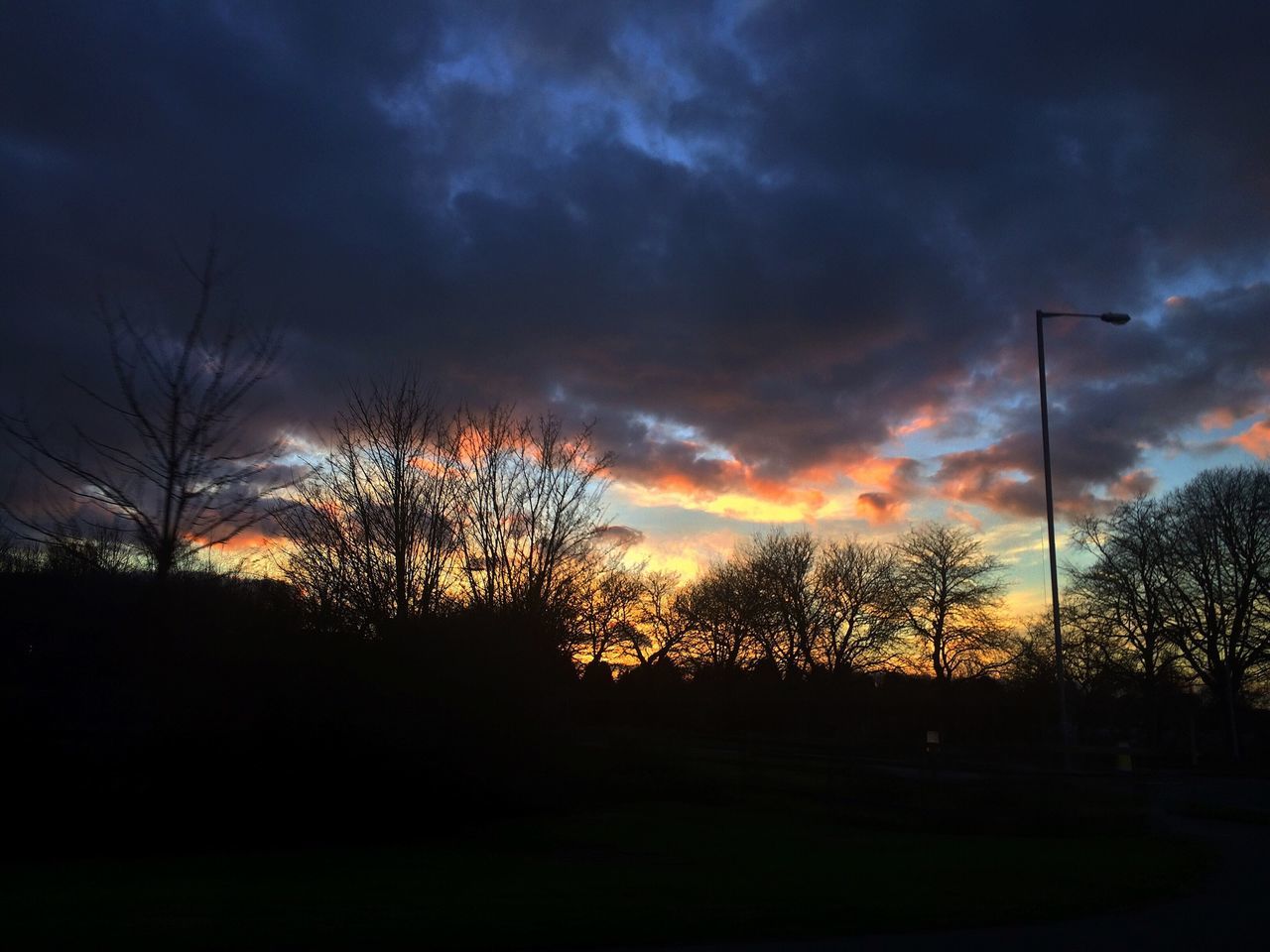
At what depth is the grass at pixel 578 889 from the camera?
885 cm

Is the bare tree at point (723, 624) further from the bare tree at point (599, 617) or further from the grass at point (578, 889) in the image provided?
the grass at point (578, 889)

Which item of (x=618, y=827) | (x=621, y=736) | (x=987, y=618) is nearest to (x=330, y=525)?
(x=621, y=736)

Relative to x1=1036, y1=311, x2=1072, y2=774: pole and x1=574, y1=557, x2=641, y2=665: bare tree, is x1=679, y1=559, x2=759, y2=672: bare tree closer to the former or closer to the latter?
x1=574, y1=557, x2=641, y2=665: bare tree

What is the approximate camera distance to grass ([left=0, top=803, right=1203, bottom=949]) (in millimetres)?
8852

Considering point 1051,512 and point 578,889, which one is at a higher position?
point 1051,512

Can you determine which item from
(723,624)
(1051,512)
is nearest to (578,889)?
(1051,512)

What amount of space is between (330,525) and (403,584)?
8.96 feet

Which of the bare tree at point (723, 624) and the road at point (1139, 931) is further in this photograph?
the bare tree at point (723, 624)

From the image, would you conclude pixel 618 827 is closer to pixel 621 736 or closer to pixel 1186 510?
pixel 621 736

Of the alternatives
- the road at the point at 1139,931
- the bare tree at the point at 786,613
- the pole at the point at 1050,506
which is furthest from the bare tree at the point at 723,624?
the road at the point at 1139,931

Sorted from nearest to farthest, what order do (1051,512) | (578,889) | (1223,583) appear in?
1. (578,889)
2. (1051,512)
3. (1223,583)

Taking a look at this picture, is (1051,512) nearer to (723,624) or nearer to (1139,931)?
(1139,931)

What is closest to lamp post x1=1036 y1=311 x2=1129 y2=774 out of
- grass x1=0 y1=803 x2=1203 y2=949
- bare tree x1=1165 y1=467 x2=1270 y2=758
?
grass x1=0 y1=803 x2=1203 y2=949

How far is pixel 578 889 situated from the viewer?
37.2 feet
